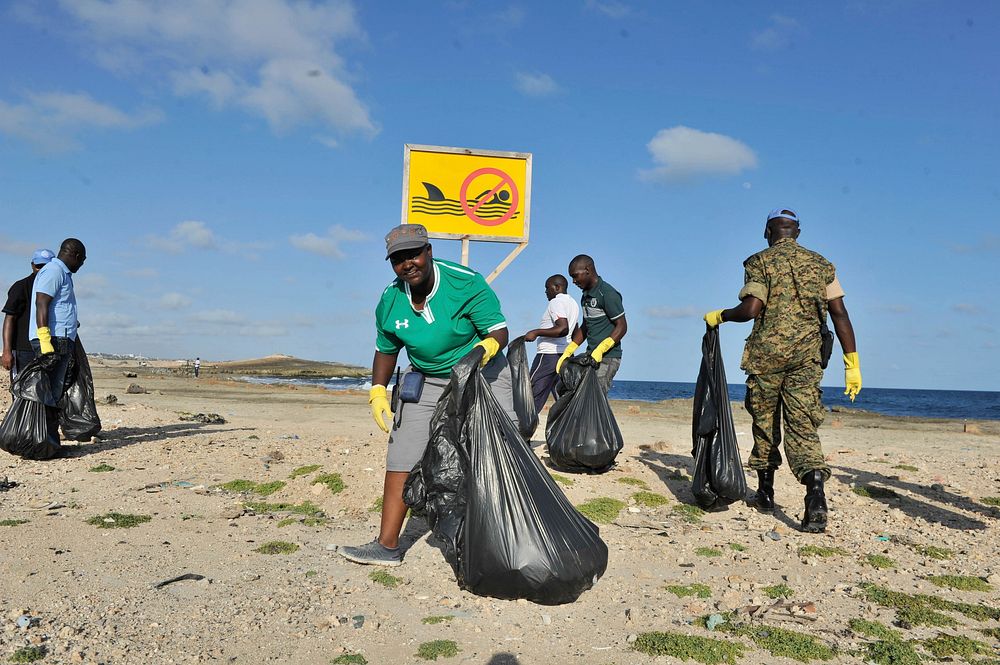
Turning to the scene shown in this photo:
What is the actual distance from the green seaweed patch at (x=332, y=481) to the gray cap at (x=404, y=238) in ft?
8.80

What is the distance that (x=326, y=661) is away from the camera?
2648 mm

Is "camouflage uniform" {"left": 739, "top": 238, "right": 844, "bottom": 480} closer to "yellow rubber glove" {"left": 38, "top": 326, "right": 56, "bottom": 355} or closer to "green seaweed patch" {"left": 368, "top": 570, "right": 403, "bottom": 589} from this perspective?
"green seaweed patch" {"left": 368, "top": 570, "right": 403, "bottom": 589}

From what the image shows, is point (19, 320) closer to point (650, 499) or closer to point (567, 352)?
point (567, 352)

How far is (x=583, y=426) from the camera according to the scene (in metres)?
5.98

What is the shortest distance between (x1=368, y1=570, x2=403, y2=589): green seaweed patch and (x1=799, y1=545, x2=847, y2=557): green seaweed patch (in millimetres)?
2312

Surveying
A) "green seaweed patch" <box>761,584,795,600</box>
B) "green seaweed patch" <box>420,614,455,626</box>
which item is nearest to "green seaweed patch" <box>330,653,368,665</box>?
"green seaweed patch" <box>420,614,455,626</box>

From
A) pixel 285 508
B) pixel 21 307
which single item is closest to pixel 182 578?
pixel 285 508

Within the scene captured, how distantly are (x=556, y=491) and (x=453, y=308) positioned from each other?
1029 millimetres

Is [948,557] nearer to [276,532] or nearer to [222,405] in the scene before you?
[276,532]

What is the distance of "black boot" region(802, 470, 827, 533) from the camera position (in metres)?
4.62

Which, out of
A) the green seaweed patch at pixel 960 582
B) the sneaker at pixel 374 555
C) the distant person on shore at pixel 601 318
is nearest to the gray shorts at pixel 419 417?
the sneaker at pixel 374 555

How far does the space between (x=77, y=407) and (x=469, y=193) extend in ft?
14.6

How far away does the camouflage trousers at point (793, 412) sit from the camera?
468 centimetres

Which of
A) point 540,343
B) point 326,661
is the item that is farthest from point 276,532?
point 540,343
